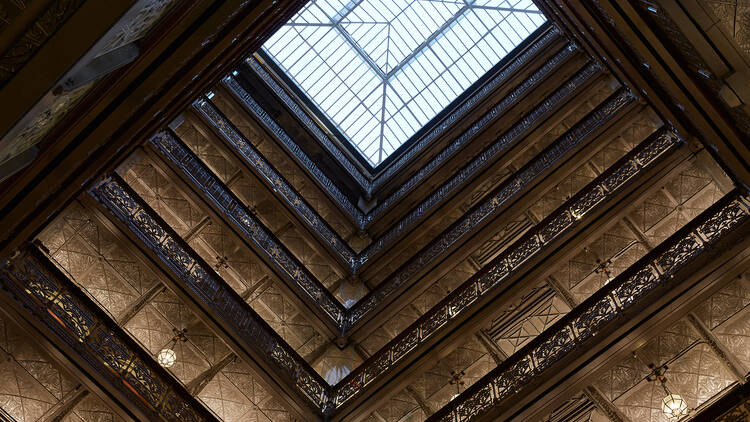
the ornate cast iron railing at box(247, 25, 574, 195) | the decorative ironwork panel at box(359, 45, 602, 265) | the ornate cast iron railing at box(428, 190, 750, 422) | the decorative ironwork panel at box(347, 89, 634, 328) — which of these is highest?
the ornate cast iron railing at box(247, 25, 574, 195)

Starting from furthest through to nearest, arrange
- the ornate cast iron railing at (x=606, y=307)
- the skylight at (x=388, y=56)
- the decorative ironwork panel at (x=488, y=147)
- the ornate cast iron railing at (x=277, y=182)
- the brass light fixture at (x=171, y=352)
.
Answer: the skylight at (x=388, y=56) → the decorative ironwork panel at (x=488, y=147) → the ornate cast iron railing at (x=277, y=182) → the brass light fixture at (x=171, y=352) → the ornate cast iron railing at (x=606, y=307)

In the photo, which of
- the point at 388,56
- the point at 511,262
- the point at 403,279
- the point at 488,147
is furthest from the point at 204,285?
the point at 388,56

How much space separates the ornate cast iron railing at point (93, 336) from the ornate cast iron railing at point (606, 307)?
3274 millimetres

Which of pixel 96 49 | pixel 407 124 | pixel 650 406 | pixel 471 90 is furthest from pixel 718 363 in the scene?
pixel 407 124

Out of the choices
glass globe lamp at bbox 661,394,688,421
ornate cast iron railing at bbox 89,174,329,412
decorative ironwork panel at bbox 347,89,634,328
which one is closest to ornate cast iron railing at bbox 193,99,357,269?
decorative ironwork panel at bbox 347,89,634,328

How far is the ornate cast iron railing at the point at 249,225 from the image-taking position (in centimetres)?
1038

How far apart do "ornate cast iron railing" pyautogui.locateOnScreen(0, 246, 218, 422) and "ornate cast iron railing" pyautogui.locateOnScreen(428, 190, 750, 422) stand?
129 inches

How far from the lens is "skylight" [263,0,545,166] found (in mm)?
18906

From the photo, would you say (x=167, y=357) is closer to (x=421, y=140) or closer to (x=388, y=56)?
(x=421, y=140)

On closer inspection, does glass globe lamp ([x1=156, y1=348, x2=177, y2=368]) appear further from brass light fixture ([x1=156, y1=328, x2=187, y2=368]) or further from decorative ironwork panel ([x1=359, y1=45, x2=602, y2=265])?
decorative ironwork panel ([x1=359, y1=45, x2=602, y2=265])

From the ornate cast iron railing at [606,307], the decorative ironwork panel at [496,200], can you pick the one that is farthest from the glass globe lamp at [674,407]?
the decorative ironwork panel at [496,200]

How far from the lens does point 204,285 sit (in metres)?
8.80

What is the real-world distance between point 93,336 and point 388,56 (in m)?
14.6

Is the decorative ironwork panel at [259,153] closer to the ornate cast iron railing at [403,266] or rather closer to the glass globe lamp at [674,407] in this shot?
the ornate cast iron railing at [403,266]
